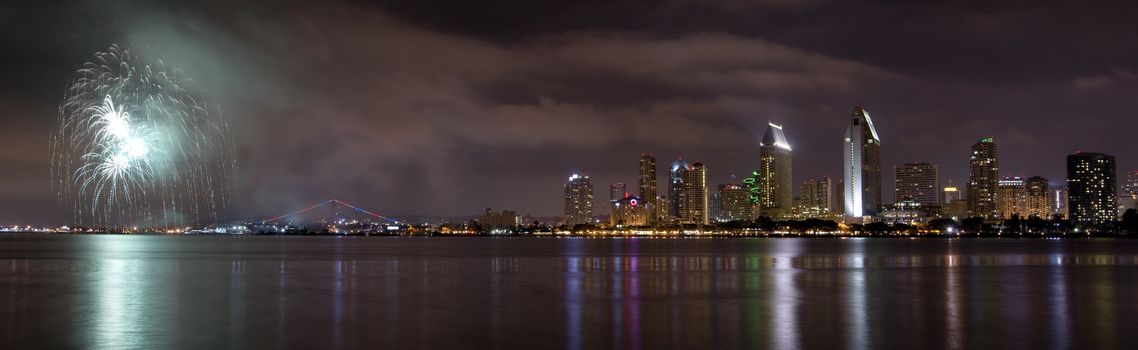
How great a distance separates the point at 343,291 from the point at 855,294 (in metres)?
18.8

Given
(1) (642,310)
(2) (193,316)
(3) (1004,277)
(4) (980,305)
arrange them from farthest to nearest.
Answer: (3) (1004,277)
(4) (980,305)
(1) (642,310)
(2) (193,316)

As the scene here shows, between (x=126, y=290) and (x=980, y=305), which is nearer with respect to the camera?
(x=980, y=305)

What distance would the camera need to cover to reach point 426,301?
28844mm

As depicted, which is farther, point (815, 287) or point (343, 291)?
point (815, 287)

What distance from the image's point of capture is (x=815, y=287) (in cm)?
3591

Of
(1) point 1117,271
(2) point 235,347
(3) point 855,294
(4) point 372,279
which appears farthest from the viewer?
(1) point 1117,271

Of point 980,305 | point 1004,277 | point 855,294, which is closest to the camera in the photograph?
point 980,305

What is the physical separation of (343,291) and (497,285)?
640 cm

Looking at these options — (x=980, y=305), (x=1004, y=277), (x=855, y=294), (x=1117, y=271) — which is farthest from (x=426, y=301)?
(x=1117, y=271)

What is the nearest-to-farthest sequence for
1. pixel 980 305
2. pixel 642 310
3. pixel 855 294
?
1. pixel 642 310
2. pixel 980 305
3. pixel 855 294

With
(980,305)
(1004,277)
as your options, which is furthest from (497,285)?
(1004,277)

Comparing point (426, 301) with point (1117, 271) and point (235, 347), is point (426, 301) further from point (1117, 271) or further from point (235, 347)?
point (1117, 271)

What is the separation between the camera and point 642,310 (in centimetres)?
2586

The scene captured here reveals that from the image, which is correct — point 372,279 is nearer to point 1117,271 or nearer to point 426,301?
point 426,301
